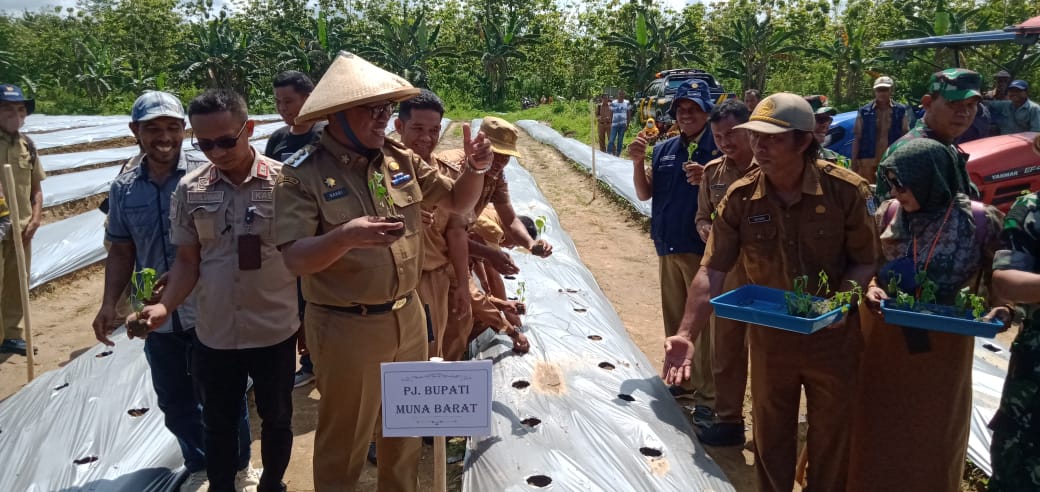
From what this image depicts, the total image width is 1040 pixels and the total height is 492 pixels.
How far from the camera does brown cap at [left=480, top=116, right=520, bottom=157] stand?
3014mm

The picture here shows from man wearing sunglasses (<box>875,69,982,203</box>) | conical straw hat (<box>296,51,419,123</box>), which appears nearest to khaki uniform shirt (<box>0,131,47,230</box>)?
conical straw hat (<box>296,51,419,123</box>)

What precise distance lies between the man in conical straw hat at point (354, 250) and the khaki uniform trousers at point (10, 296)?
3.63 metres

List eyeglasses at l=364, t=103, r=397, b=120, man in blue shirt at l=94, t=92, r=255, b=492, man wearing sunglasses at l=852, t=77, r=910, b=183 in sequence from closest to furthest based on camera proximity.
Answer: eyeglasses at l=364, t=103, r=397, b=120, man in blue shirt at l=94, t=92, r=255, b=492, man wearing sunglasses at l=852, t=77, r=910, b=183

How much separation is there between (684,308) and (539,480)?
1.56 metres

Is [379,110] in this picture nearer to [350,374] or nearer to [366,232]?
[366,232]

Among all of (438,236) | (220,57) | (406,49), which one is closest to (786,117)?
(438,236)

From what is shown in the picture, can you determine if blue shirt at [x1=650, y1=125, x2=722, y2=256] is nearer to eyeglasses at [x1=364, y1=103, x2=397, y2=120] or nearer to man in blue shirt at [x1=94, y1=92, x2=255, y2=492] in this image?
eyeglasses at [x1=364, y1=103, x2=397, y2=120]

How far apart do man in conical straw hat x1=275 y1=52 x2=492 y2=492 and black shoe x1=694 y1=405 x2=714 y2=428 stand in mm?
1789

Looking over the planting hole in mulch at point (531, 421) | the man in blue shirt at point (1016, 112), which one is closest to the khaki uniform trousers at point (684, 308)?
the planting hole in mulch at point (531, 421)

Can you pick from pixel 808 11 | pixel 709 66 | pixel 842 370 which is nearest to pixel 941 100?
pixel 842 370

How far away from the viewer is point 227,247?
256cm

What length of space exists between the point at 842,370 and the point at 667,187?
5.67ft

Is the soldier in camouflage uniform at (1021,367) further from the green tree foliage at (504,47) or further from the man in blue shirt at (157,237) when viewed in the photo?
the green tree foliage at (504,47)

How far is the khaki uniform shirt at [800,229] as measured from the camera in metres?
2.40
